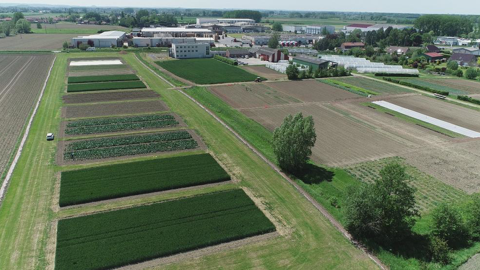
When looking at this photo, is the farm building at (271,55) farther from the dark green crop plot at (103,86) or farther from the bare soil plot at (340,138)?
the bare soil plot at (340,138)

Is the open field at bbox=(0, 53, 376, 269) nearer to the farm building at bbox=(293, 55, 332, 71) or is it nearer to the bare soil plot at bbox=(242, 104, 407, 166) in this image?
the bare soil plot at bbox=(242, 104, 407, 166)

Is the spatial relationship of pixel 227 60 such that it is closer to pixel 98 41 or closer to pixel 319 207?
pixel 98 41

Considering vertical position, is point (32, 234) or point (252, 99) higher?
point (252, 99)

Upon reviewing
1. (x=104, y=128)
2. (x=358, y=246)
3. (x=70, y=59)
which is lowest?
(x=358, y=246)

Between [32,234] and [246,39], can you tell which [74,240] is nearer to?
[32,234]

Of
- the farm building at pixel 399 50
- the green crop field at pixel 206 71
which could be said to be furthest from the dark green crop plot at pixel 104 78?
the farm building at pixel 399 50

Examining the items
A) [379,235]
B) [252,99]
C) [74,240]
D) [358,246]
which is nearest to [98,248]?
[74,240]

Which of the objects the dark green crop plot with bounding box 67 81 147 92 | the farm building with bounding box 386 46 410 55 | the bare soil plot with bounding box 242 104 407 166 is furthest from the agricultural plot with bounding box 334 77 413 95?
the farm building with bounding box 386 46 410 55
